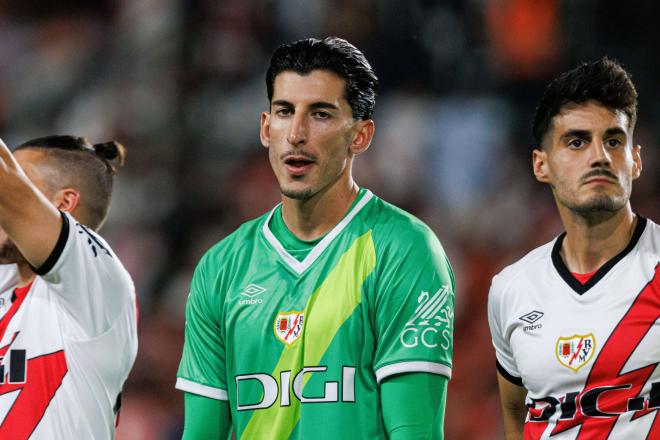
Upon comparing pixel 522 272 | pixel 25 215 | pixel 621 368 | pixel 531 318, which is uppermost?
pixel 25 215

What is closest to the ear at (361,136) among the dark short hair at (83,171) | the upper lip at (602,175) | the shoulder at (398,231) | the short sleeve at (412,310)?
the shoulder at (398,231)

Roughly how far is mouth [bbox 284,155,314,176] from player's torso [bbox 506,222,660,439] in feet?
3.27

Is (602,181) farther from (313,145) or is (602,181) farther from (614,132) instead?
(313,145)

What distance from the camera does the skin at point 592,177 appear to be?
3707mm

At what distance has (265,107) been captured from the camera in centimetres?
790

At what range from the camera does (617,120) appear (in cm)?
379

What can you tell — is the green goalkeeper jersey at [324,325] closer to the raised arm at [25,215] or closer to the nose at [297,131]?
the nose at [297,131]

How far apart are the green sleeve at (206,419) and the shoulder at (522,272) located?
3.80 ft

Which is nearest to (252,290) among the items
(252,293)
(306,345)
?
(252,293)

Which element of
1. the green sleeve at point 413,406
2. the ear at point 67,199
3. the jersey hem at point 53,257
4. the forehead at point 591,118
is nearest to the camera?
the green sleeve at point 413,406

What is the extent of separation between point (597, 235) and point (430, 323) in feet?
2.63

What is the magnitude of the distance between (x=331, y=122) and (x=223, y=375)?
3.32 ft

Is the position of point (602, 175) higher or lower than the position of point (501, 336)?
higher

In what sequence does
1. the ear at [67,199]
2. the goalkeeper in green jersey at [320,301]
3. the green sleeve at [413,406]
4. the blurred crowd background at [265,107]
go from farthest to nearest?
the blurred crowd background at [265,107] < the ear at [67,199] < the goalkeeper in green jersey at [320,301] < the green sleeve at [413,406]
